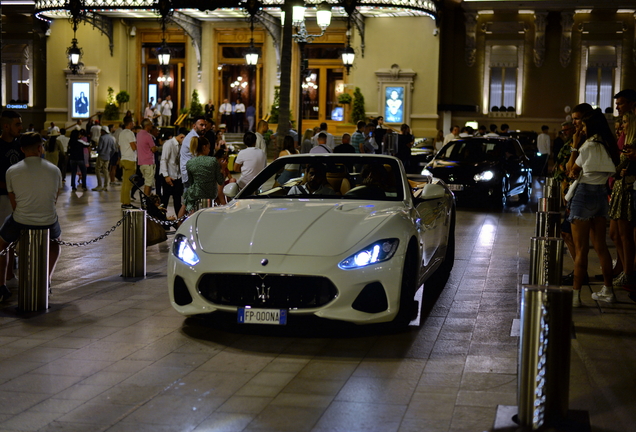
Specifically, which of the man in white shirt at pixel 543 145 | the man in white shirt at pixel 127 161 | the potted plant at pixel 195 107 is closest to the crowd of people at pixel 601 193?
the man in white shirt at pixel 127 161

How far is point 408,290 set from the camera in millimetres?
7070

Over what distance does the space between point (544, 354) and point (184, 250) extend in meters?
3.44

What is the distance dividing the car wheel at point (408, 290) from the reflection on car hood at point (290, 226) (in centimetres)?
41

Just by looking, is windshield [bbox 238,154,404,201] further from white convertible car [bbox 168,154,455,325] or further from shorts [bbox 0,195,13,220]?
shorts [bbox 0,195,13,220]

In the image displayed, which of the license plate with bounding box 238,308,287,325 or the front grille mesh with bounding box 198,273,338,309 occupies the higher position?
the front grille mesh with bounding box 198,273,338,309

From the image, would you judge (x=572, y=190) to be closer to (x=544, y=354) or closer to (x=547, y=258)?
(x=547, y=258)

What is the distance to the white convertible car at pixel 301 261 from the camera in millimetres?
6598

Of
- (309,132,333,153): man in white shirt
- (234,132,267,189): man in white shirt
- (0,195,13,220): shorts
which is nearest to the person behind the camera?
(0,195,13,220): shorts

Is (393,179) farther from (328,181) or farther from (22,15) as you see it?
(22,15)

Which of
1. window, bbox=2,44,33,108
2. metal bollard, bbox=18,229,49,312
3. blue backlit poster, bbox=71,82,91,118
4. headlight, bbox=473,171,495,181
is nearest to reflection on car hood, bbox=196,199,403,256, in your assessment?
metal bollard, bbox=18,229,49,312

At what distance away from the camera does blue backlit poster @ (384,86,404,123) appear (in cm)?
3756

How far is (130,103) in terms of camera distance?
133 ft

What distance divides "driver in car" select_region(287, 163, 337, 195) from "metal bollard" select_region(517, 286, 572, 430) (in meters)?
4.04

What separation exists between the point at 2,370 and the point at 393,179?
4116 mm
